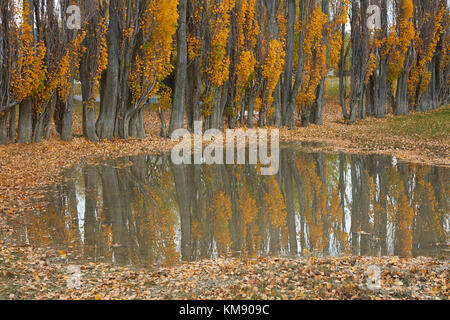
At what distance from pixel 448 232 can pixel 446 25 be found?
28.7 metres

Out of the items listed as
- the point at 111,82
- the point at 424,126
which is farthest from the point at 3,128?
the point at 424,126

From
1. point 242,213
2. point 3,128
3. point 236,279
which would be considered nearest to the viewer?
point 236,279

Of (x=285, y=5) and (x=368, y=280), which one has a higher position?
(x=285, y=5)

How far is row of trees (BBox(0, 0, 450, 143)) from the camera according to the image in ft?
55.4

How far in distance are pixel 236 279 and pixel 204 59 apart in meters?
16.7

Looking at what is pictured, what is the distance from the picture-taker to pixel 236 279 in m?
6.08

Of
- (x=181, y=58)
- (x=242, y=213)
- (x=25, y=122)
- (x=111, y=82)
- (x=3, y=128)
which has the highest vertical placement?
(x=181, y=58)

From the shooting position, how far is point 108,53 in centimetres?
1916

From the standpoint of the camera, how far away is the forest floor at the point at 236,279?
5.55 m

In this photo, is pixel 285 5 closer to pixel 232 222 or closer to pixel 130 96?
pixel 130 96

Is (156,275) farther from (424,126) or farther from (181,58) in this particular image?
(424,126)

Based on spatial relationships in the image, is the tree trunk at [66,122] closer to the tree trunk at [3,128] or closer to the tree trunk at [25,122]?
the tree trunk at [25,122]

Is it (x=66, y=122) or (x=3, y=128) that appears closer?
(x=3, y=128)
